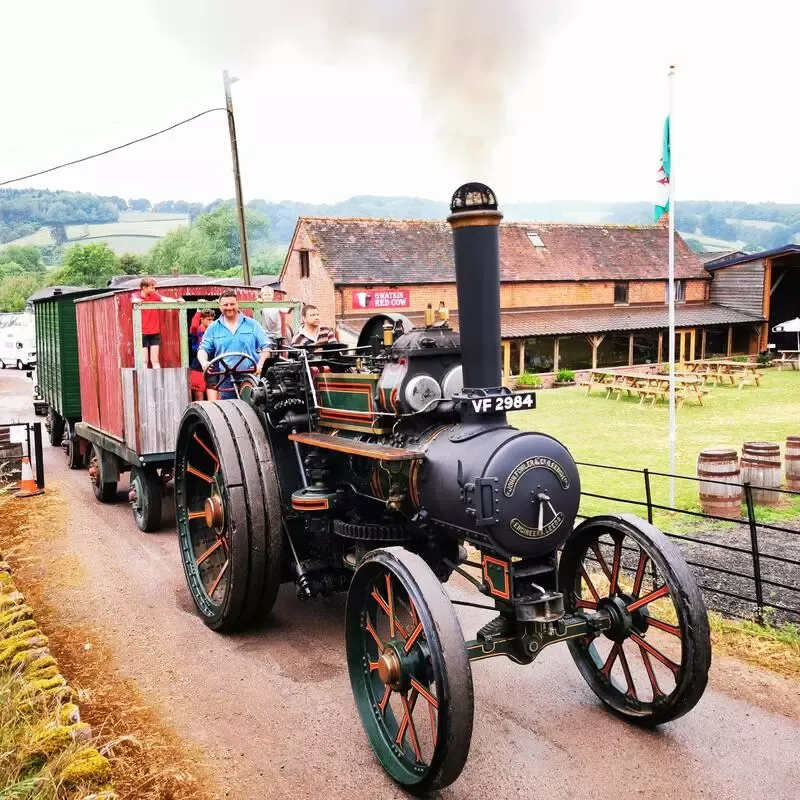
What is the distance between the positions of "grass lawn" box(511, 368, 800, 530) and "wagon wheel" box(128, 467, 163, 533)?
15.5 ft

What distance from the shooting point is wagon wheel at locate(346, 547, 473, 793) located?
10.1ft

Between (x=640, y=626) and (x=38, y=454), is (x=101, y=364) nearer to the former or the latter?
(x=38, y=454)

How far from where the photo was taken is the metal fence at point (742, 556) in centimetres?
517

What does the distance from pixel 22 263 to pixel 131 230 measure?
220 ft

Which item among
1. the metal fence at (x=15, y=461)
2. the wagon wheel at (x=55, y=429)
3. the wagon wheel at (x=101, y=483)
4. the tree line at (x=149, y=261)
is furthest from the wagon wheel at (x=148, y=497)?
the tree line at (x=149, y=261)

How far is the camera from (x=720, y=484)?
8.13 m

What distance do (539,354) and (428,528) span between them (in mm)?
25381

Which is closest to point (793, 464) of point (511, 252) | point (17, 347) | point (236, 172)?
point (236, 172)

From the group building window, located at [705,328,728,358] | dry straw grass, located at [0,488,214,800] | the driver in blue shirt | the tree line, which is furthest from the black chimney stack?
the tree line

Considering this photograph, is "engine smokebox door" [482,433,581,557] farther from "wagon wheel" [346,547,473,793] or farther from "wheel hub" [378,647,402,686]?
"wheel hub" [378,647,402,686]

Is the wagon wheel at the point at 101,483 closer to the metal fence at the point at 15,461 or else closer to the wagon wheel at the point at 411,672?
the metal fence at the point at 15,461

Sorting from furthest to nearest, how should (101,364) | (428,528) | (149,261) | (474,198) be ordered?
(149,261) → (101,364) → (428,528) → (474,198)

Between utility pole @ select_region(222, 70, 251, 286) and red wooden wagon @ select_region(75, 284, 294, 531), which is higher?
utility pole @ select_region(222, 70, 251, 286)

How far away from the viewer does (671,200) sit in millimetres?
8367
